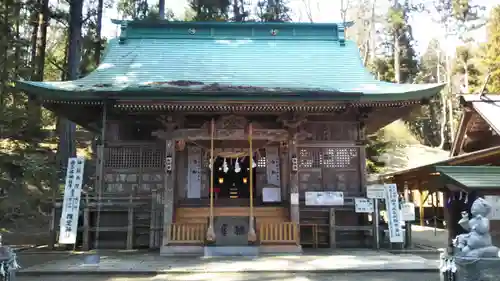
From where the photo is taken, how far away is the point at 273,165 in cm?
1233

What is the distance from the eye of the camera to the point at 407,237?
1094cm

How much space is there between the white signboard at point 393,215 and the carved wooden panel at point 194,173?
18.0 ft

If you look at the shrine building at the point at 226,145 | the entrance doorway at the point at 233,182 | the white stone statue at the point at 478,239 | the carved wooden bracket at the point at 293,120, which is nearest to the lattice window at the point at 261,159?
the shrine building at the point at 226,145

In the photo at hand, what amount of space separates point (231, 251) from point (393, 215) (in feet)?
14.6

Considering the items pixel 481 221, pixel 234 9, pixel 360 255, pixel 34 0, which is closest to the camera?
pixel 481 221

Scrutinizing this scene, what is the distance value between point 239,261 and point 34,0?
57.1 ft

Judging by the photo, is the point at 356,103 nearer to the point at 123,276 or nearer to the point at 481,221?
the point at 481,221

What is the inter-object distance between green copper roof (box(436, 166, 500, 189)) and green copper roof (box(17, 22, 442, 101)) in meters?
3.72

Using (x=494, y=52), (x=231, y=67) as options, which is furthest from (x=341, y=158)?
(x=494, y=52)

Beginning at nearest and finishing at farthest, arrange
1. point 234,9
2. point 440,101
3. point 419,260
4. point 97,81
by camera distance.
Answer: point 419,260, point 97,81, point 234,9, point 440,101

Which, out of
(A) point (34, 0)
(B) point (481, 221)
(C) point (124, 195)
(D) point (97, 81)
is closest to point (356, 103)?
(B) point (481, 221)

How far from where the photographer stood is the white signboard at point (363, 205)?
1087cm

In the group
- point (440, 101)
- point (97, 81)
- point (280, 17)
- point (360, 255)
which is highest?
point (280, 17)

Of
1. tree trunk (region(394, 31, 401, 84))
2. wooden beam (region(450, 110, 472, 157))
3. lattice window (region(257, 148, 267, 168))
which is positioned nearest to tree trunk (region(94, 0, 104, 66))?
lattice window (region(257, 148, 267, 168))
